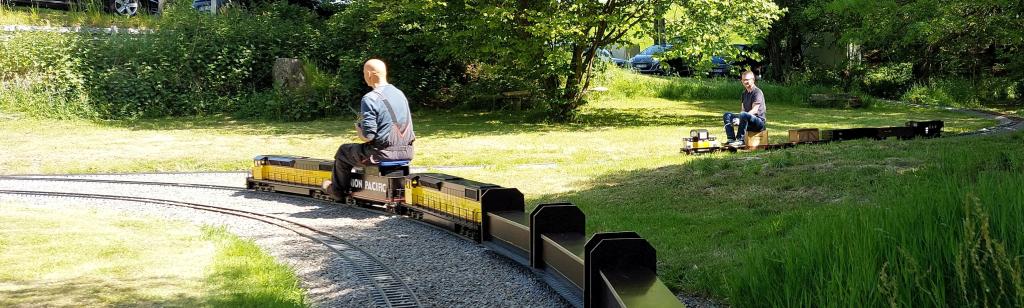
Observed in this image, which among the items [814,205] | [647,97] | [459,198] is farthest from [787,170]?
[647,97]

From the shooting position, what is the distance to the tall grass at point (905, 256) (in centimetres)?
389

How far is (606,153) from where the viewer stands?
15.5 meters

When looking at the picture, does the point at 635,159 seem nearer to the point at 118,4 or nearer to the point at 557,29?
the point at 557,29

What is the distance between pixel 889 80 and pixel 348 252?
27098mm

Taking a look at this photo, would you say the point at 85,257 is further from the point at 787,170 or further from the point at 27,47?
the point at 27,47

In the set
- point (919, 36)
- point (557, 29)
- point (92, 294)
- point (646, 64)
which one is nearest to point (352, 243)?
point (92, 294)

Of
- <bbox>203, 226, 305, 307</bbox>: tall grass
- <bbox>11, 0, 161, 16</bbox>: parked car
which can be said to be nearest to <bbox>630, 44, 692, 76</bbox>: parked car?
<bbox>11, 0, 161, 16</bbox>: parked car

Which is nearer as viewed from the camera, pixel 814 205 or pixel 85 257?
pixel 85 257

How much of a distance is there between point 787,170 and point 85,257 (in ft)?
23.7

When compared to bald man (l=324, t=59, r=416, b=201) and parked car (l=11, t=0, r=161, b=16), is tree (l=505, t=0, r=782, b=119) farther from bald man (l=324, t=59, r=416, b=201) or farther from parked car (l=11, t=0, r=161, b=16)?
parked car (l=11, t=0, r=161, b=16)

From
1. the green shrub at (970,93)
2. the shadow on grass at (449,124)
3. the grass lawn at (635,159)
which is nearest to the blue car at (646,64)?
the grass lawn at (635,159)

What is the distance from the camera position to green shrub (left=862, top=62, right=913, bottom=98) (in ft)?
100.0

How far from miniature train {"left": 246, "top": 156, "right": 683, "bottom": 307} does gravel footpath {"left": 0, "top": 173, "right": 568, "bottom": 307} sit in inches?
5.3

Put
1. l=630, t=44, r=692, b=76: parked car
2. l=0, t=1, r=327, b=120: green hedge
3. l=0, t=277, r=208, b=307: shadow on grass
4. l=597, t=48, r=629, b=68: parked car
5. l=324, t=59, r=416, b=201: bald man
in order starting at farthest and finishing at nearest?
l=630, t=44, r=692, b=76: parked car → l=597, t=48, r=629, b=68: parked car → l=0, t=1, r=327, b=120: green hedge → l=324, t=59, r=416, b=201: bald man → l=0, t=277, r=208, b=307: shadow on grass
